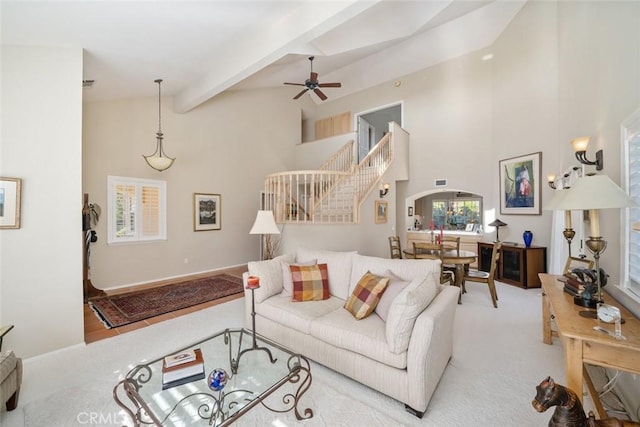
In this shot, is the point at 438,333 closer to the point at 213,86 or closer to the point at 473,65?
the point at 213,86

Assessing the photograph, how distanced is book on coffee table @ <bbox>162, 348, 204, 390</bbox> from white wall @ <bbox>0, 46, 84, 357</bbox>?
6.07 feet

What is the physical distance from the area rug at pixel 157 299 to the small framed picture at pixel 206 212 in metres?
1.31

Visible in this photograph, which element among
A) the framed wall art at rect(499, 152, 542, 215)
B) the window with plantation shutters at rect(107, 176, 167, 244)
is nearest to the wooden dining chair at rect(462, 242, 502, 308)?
the framed wall art at rect(499, 152, 542, 215)

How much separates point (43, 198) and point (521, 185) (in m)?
7.42

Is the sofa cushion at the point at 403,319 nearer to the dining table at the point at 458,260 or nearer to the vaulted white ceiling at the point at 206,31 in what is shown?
the dining table at the point at 458,260

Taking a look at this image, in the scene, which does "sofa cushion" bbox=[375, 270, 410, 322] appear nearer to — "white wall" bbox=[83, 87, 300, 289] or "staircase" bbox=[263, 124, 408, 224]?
"staircase" bbox=[263, 124, 408, 224]

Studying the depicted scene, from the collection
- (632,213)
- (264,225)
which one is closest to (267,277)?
(264,225)

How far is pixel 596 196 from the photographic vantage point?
153cm

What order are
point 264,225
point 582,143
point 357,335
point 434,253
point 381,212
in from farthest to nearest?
point 381,212 < point 434,253 < point 264,225 < point 582,143 < point 357,335

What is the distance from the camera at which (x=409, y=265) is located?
8.29ft

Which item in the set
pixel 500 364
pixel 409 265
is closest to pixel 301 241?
pixel 409 265

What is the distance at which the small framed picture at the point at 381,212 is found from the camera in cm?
612

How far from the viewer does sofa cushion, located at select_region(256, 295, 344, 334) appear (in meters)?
2.39

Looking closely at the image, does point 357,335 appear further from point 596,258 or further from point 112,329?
point 112,329
